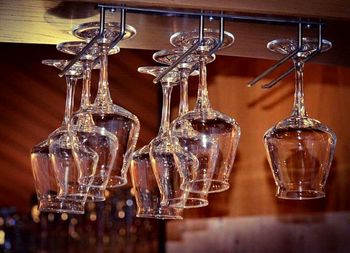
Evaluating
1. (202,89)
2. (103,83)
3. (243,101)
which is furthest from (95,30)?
(243,101)

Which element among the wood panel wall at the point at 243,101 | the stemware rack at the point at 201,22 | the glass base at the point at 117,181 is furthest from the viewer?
the wood panel wall at the point at 243,101

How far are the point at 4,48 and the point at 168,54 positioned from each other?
1.87 m

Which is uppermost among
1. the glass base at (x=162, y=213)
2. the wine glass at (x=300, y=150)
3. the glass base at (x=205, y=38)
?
the glass base at (x=205, y=38)

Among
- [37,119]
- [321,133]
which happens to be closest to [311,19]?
[321,133]

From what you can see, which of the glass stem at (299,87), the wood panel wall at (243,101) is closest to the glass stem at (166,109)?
the glass stem at (299,87)

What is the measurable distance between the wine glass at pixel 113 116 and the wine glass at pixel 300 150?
25cm

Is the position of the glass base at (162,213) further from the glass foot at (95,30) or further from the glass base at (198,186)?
the glass foot at (95,30)

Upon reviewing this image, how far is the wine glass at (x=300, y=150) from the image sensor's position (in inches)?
51.4

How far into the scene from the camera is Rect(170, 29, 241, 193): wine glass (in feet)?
4.17

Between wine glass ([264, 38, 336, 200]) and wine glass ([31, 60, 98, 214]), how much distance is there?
1.07 feet

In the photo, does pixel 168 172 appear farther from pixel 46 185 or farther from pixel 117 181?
pixel 46 185

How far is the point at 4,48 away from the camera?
3.04 metres

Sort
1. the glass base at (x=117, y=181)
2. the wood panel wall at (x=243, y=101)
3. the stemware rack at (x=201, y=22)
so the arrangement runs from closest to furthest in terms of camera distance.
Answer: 1. the stemware rack at (x=201, y=22)
2. the glass base at (x=117, y=181)
3. the wood panel wall at (x=243, y=101)

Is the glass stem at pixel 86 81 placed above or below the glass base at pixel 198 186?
above
